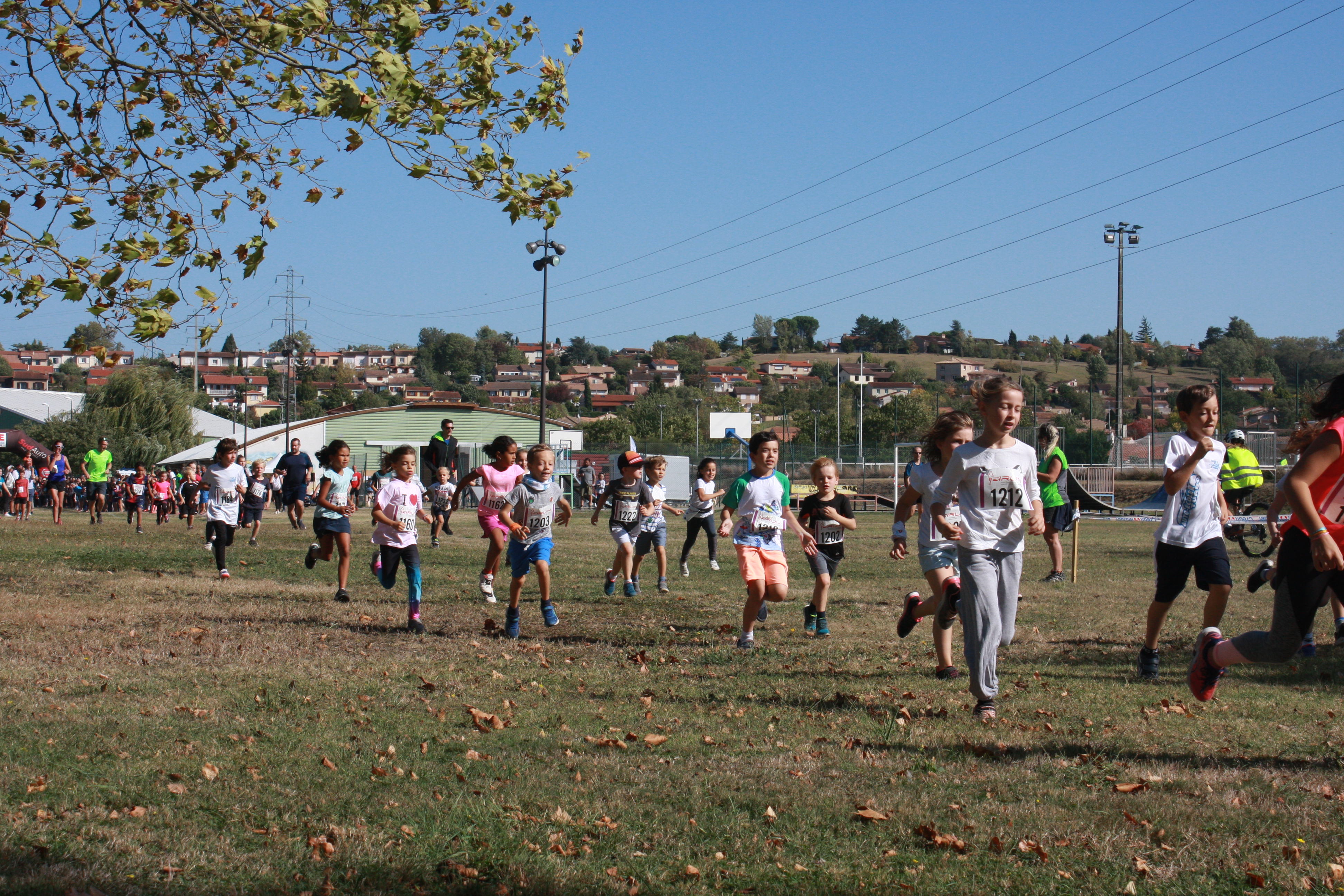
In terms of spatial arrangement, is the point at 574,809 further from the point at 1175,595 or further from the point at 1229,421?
the point at 1229,421

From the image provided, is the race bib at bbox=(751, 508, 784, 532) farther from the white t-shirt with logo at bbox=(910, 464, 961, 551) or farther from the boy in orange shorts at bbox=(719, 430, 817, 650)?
the white t-shirt with logo at bbox=(910, 464, 961, 551)

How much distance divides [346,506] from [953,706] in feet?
25.7

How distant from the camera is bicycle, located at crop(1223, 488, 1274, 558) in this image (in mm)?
17031

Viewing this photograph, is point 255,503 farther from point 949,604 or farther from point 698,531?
point 949,604

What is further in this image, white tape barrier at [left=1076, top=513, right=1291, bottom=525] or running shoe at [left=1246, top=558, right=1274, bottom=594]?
white tape barrier at [left=1076, top=513, right=1291, bottom=525]

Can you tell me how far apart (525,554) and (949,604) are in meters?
4.13

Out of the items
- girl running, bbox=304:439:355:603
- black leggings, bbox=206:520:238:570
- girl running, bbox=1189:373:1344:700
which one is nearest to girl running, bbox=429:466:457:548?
black leggings, bbox=206:520:238:570

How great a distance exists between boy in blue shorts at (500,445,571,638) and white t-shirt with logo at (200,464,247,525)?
21.0ft

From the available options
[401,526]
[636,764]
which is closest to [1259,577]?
[636,764]

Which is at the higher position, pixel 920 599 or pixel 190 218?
pixel 190 218

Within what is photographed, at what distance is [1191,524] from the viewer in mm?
7961

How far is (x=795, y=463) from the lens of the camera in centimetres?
5672

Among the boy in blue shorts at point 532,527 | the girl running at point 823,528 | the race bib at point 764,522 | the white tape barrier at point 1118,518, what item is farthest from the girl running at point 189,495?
the white tape barrier at point 1118,518

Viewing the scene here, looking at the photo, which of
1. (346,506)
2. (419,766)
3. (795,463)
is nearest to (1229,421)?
(795,463)
